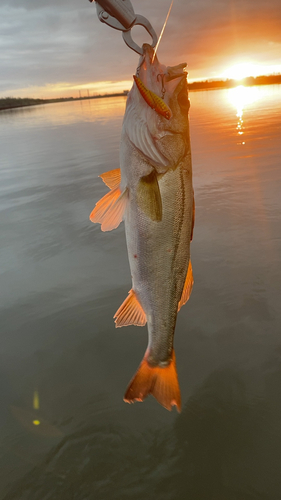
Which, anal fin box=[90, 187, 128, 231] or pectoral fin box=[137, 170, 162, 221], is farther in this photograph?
anal fin box=[90, 187, 128, 231]

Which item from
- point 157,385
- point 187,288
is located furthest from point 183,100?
point 157,385

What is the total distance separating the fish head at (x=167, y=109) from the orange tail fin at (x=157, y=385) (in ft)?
5.21

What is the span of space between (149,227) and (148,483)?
195 cm

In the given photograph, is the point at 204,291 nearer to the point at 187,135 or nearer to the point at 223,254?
the point at 223,254

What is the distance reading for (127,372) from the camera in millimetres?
3223

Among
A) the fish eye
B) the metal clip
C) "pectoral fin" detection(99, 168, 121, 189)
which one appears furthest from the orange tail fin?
the metal clip

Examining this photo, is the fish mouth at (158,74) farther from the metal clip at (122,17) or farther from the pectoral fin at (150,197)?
the pectoral fin at (150,197)

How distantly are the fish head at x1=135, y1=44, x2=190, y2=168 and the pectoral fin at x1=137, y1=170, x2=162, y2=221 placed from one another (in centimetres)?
19

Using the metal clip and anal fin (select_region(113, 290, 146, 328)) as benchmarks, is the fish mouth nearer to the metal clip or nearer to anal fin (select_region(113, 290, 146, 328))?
the metal clip

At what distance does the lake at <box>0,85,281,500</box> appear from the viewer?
241 centimetres

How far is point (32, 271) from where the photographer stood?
4.96 metres

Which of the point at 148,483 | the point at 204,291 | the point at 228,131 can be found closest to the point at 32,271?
the point at 204,291

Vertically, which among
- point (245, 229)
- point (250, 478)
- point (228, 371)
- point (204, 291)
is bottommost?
point (250, 478)

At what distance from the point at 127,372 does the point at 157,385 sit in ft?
2.74
